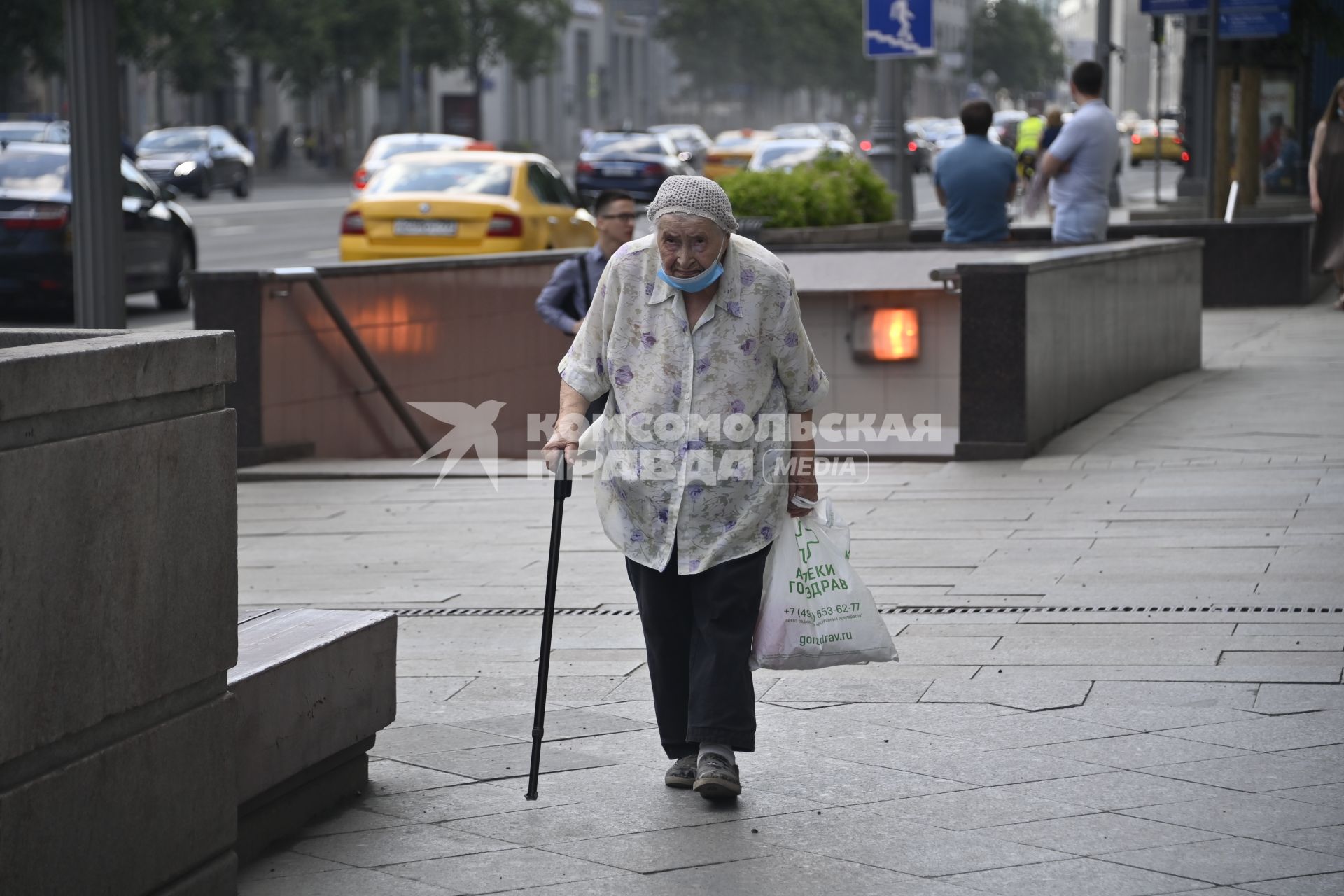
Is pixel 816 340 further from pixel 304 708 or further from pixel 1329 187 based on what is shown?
pixel 304 708

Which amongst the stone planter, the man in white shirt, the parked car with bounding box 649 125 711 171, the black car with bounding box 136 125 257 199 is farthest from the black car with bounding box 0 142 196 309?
the parked car with bounding box 649 125 711 171

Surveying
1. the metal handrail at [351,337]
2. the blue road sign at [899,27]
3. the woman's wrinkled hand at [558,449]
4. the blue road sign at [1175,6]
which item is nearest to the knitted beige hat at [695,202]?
the woman's wrinkled hand at [558,449]

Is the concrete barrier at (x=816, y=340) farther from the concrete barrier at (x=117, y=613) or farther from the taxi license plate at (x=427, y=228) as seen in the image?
the concrete barrier at (x=117, y=613)

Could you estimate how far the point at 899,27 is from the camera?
1844 centimetres

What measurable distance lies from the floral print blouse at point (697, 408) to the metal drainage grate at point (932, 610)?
1.64m

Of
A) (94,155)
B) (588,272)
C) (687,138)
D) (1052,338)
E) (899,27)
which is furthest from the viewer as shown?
(687,138)

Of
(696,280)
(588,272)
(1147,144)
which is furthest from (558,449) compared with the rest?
(1147,144)

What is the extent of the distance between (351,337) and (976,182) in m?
4.35

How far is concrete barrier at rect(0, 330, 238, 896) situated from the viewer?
321 cm

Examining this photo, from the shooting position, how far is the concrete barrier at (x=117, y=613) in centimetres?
321

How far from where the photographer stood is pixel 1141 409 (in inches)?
447

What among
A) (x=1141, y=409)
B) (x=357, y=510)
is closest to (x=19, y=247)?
(x=357, y=510)

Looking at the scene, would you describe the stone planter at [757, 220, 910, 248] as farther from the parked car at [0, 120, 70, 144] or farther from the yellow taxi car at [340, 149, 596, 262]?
the parked car at [0, 120, 70, 144]

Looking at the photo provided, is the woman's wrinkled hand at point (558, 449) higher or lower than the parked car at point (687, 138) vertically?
lower
